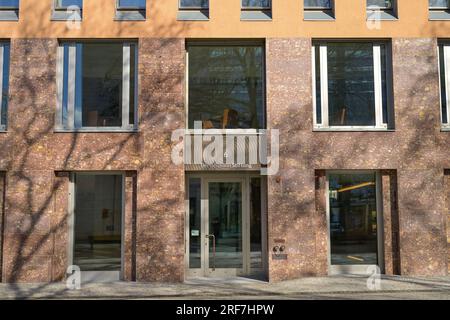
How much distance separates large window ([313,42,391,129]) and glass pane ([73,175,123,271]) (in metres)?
5.25

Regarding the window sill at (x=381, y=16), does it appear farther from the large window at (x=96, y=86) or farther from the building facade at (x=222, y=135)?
the large window at (x=96, y=86)

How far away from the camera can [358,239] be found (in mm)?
12977

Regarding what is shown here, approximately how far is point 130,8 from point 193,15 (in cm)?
156

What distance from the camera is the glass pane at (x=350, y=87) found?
13164 mm

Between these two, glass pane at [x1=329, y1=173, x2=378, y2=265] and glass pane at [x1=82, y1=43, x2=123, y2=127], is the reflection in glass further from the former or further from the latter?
glass pane at [x1=329, y1=173, x2=378, y2=265]

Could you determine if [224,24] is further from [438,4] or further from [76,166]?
[438,4]

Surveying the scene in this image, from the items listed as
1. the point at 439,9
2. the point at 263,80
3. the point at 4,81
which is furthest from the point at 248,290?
the point at 439,9

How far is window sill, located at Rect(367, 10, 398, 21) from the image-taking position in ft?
43.2

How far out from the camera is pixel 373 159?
12.9m

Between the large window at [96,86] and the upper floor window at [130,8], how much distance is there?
0.75 meters

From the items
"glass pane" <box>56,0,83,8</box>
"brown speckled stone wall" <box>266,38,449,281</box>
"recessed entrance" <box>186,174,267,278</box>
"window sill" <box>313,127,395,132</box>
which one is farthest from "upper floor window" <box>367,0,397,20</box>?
"glass pane" <box>56,0,83,8</box>

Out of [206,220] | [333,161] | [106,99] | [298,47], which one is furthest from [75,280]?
[298,47]

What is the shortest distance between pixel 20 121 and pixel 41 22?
244 cm

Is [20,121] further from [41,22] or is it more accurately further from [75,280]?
[75,280]
